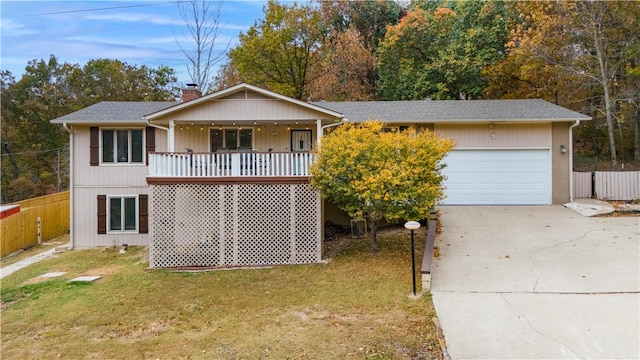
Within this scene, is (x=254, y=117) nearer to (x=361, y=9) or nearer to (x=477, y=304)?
(x=477, y=304)

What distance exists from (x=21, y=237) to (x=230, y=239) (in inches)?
424

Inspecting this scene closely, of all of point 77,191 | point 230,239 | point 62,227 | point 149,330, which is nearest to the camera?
point 149,330

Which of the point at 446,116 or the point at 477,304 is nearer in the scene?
the point at 477,304

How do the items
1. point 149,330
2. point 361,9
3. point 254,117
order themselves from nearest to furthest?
1. point 149,330
2. point 254,117
3. point 361,9

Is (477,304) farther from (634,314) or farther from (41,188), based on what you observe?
(41,188)

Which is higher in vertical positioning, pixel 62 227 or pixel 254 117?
pixel 254 117

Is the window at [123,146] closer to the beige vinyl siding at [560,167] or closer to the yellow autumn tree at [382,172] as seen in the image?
the yellow autumn tree at [382,172]

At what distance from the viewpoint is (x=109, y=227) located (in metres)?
13.0

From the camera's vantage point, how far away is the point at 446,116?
13992 millimetres

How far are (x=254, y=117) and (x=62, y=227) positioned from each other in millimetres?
13113

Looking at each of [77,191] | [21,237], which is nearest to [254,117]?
[77,191]

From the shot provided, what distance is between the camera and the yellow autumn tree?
8.53 metres

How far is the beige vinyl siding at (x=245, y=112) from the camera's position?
10.7 m

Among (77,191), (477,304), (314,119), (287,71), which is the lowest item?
(477,304)
